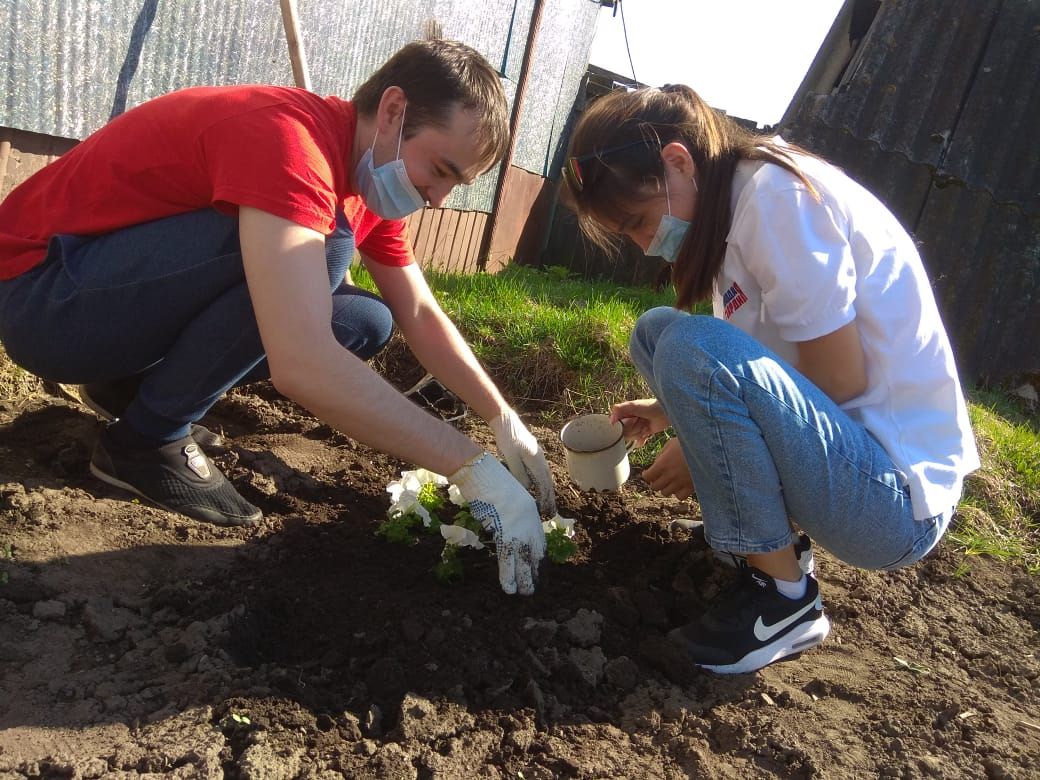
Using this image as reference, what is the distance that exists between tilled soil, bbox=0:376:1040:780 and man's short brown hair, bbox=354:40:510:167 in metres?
1.07

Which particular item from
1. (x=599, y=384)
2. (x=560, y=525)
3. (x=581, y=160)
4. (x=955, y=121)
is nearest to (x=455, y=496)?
(x=560, y=525)

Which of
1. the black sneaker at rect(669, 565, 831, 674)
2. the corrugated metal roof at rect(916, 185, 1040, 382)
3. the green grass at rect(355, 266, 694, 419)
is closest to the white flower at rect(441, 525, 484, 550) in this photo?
the black sneaker at rect(669, 565, 831, 674)

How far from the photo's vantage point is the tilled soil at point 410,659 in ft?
5.05

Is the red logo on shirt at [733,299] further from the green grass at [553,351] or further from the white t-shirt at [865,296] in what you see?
the green grass at [553,351]

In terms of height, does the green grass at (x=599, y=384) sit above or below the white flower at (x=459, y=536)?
below

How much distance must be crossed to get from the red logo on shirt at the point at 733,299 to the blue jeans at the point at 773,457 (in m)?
0.15

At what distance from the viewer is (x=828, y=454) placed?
1.82 metres

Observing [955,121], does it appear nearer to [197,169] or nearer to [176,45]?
[176,45]

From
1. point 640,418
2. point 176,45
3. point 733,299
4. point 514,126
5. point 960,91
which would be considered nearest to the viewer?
point 733,299

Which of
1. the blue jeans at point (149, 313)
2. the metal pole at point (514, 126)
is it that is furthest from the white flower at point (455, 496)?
the metal pole at point (514, 126)

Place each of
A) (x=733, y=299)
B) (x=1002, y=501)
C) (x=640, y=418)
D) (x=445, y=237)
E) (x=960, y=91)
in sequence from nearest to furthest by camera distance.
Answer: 1. (x=733, y=299)
2. (x=640, y=418)
3. (x=1002, y=501)
4. (x=960, y=91)
5. (x=445, y=237)

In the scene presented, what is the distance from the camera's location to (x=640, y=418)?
252 cm

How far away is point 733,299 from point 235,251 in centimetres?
117

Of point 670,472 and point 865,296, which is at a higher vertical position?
point 865,296
